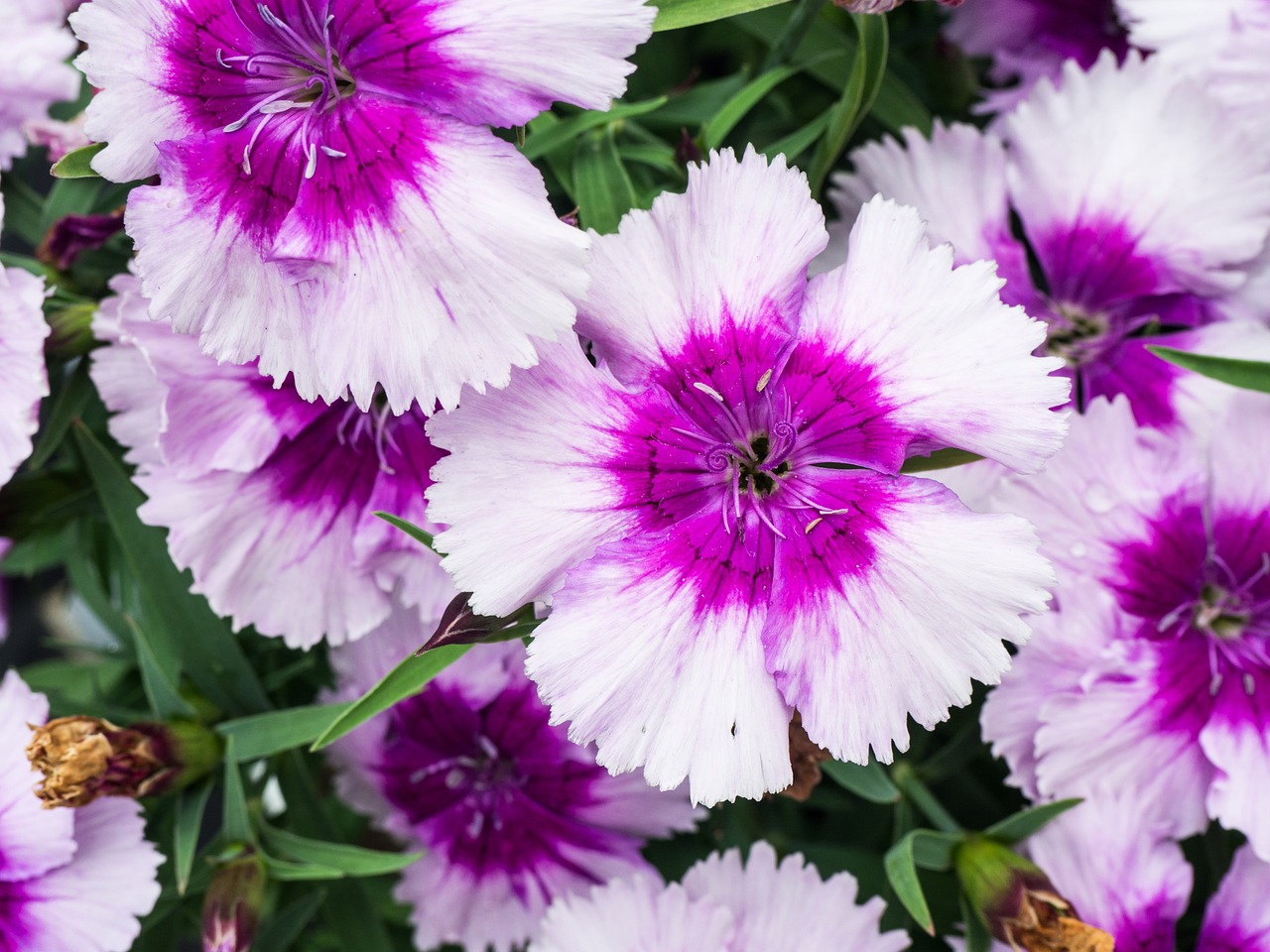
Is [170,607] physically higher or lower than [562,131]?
lower

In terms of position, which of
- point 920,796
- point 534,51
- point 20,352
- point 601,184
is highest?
point 534,51

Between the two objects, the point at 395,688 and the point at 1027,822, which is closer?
the point at 395,688

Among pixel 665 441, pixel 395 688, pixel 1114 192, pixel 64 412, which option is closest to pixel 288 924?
pixel 395 688

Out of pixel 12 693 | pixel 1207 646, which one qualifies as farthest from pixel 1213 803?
pixel 12 693

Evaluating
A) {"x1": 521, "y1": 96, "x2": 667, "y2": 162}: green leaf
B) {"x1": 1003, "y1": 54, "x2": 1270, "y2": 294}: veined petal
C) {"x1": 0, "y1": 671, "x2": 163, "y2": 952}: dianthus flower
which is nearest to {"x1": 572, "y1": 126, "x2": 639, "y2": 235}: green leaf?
{"x1": 521, "y1": 96, "x2": 667, "y2": 162}: green leaf

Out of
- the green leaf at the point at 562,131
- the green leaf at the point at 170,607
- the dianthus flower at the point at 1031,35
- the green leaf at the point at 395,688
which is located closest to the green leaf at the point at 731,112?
the green leaf at the point at 562,131

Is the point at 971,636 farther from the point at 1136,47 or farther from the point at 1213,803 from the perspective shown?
the point at 1136,47

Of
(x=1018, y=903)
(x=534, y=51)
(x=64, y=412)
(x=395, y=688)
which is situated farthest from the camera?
(x=64, y=412)

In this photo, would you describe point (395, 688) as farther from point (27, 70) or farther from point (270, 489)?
point (27, 70)
